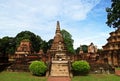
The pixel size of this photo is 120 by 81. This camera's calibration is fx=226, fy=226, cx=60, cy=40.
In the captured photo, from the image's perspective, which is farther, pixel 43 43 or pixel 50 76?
pixel 43 43

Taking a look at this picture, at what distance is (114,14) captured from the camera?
30.0 meters

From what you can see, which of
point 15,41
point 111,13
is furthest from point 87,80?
point 15,41

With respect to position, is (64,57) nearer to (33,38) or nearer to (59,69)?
(59,69)

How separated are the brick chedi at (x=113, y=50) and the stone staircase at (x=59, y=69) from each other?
13.2 meters

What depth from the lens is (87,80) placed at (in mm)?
21016

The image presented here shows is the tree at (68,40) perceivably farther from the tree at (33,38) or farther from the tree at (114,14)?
the tree at (114,14)

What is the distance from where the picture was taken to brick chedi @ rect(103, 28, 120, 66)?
35.8 metres

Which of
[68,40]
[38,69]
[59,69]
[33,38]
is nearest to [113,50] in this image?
[59,69]

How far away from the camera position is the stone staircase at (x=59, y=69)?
2404 cm

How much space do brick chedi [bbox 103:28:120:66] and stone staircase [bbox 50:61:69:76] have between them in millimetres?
13151

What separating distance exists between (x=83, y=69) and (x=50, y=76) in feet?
12.4

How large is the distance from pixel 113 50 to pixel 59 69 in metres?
14.6

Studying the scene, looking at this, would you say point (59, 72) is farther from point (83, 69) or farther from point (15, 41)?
point (15, 41)

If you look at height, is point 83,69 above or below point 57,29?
below
